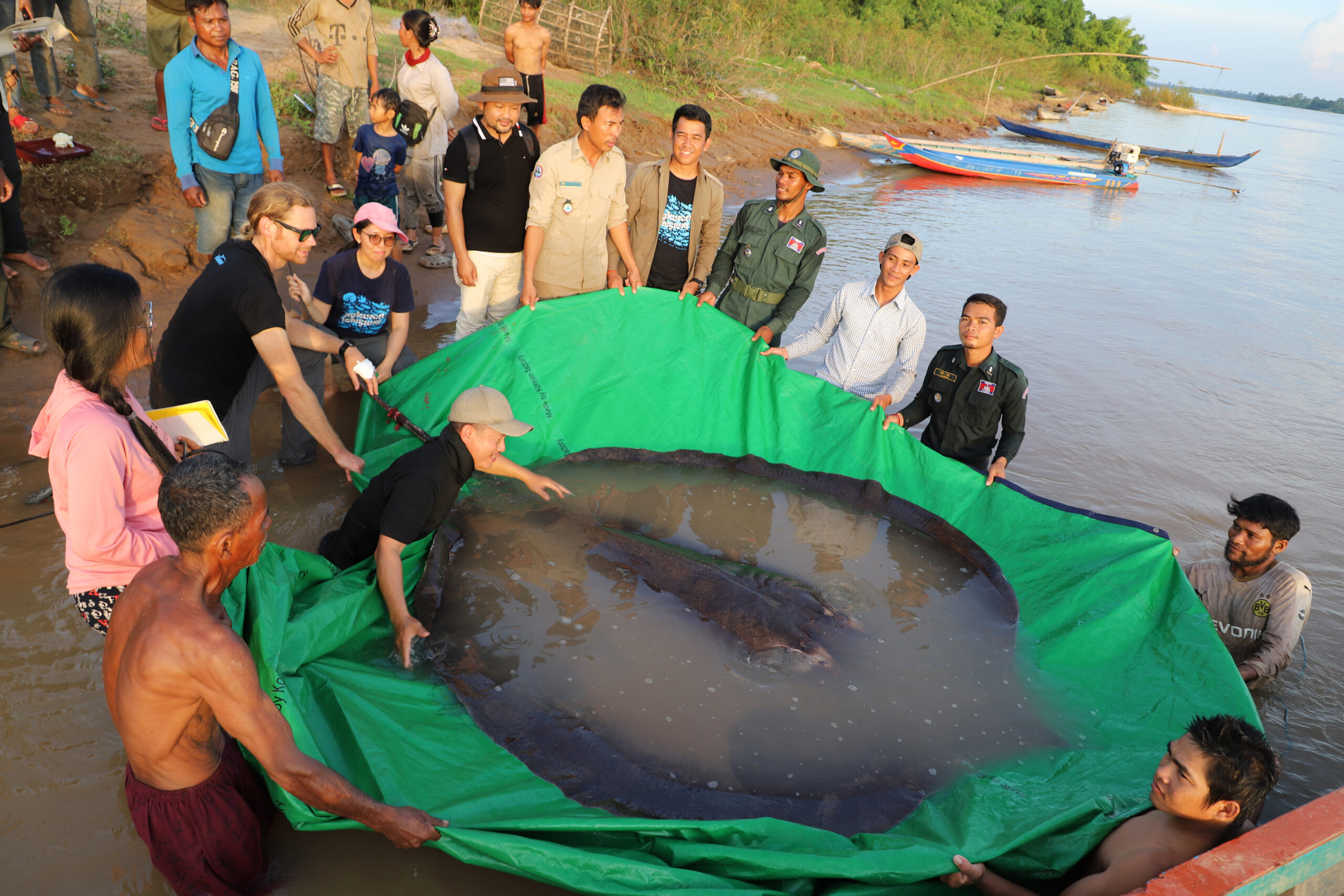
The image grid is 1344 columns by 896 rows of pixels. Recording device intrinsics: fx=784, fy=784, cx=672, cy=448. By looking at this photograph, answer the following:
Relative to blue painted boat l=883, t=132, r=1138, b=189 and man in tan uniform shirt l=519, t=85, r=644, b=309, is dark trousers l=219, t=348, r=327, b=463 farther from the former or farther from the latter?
blue painted boat l=883, t=132, r=1138, b=189

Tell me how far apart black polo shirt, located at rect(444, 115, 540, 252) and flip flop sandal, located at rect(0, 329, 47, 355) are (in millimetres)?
2793

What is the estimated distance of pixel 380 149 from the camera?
6.46m

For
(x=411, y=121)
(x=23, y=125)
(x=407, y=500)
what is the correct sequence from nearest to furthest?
1. (x=407, y=500)
2. (x=23, y=125)
3. (x=411, y=121)

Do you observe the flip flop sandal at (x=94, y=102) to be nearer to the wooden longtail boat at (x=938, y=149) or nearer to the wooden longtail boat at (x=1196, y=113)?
the wooden longtail boat at (x=938, y=149)

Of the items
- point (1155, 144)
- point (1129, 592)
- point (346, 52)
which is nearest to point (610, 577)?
point (1129, 592)

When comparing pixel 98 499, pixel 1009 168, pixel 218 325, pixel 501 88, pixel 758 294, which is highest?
pixel 1009 168

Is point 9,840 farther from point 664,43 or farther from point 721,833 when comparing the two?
point 664,43

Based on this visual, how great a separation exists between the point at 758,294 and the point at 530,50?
419cm

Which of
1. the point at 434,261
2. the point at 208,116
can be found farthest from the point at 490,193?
the point at 434,261

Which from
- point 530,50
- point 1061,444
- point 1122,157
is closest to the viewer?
point 1061,444

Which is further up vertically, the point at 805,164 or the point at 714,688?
the point at 805,164

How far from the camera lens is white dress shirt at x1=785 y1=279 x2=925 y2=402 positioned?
4656 millimetres

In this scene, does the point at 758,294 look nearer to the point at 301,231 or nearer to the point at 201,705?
the point at 301,231

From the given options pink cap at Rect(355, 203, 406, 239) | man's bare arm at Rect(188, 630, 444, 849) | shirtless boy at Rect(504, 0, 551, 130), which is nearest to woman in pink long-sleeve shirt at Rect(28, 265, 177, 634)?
man's bare arm at Rect(188, 630, 444, 849)
